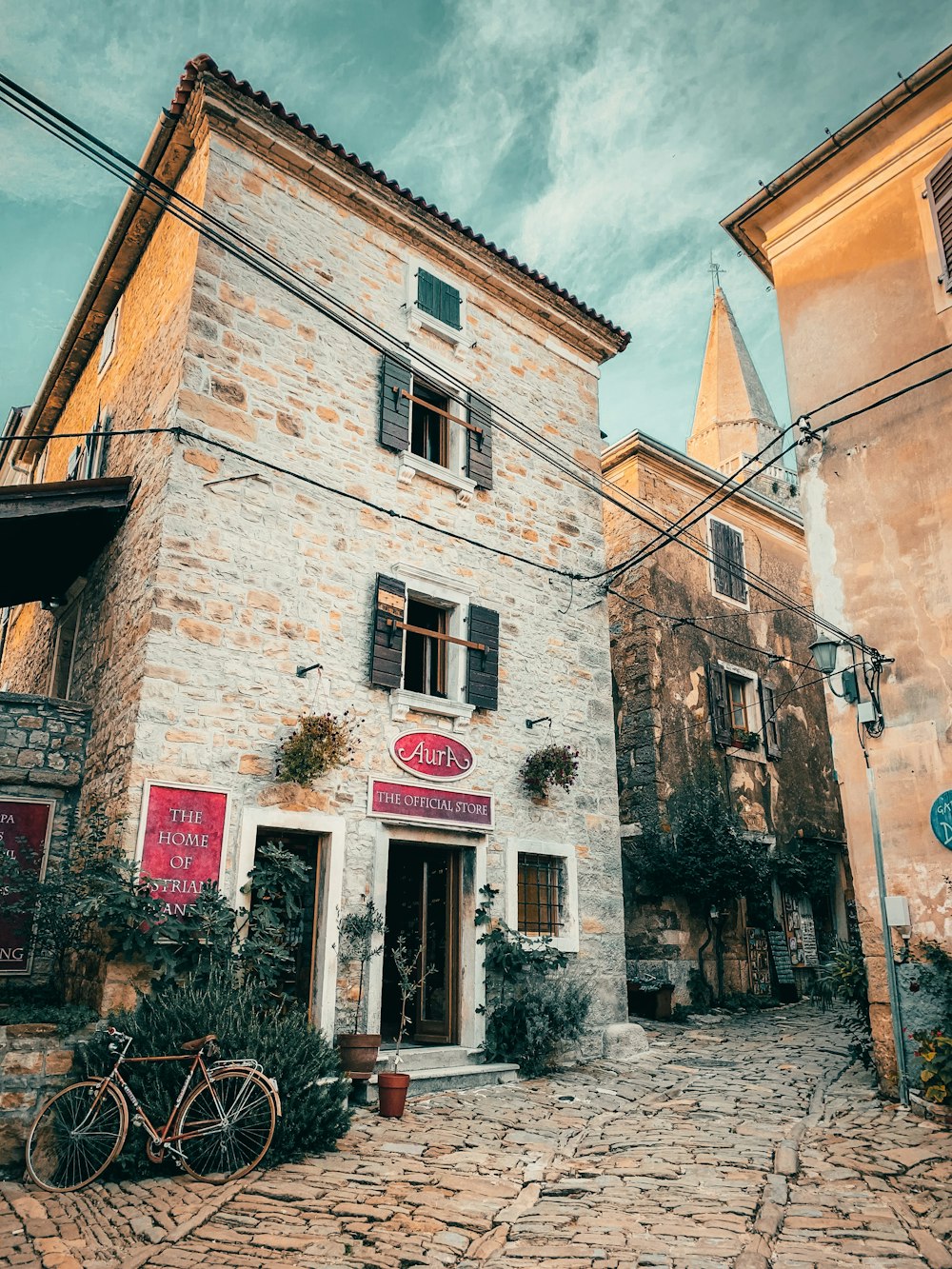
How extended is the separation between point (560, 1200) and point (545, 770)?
16.7ft

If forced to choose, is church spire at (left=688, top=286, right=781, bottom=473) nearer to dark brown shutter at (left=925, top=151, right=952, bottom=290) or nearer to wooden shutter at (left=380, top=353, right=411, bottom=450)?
dark brown shutter at (left=925, top=151, right=952, bottom=290)

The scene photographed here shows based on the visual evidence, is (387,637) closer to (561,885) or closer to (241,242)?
(561,885)

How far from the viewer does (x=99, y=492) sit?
871cm

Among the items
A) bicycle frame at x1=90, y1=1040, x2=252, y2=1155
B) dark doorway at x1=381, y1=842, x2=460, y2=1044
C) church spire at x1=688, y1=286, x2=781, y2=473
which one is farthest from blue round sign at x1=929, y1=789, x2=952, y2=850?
church spire at x1=688, y1=286, x2=781, y2=473

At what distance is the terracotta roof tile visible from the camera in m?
8.86

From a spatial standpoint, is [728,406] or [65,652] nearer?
[65,652]

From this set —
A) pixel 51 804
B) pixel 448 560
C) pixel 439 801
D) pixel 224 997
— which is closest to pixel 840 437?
pixel 448 560

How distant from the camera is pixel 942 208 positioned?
338 inches

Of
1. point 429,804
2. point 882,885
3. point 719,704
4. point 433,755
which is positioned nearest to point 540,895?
point 429,804

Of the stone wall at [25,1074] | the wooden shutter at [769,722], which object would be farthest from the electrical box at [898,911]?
the wooden shutter at [769,722]

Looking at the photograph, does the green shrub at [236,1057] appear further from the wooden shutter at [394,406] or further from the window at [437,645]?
the wooden shutter at [394,406]

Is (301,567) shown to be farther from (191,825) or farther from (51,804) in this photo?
(51,804)

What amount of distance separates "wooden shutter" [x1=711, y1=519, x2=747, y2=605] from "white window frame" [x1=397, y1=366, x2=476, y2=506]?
6.59 meters

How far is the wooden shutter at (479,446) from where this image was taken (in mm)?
10508
